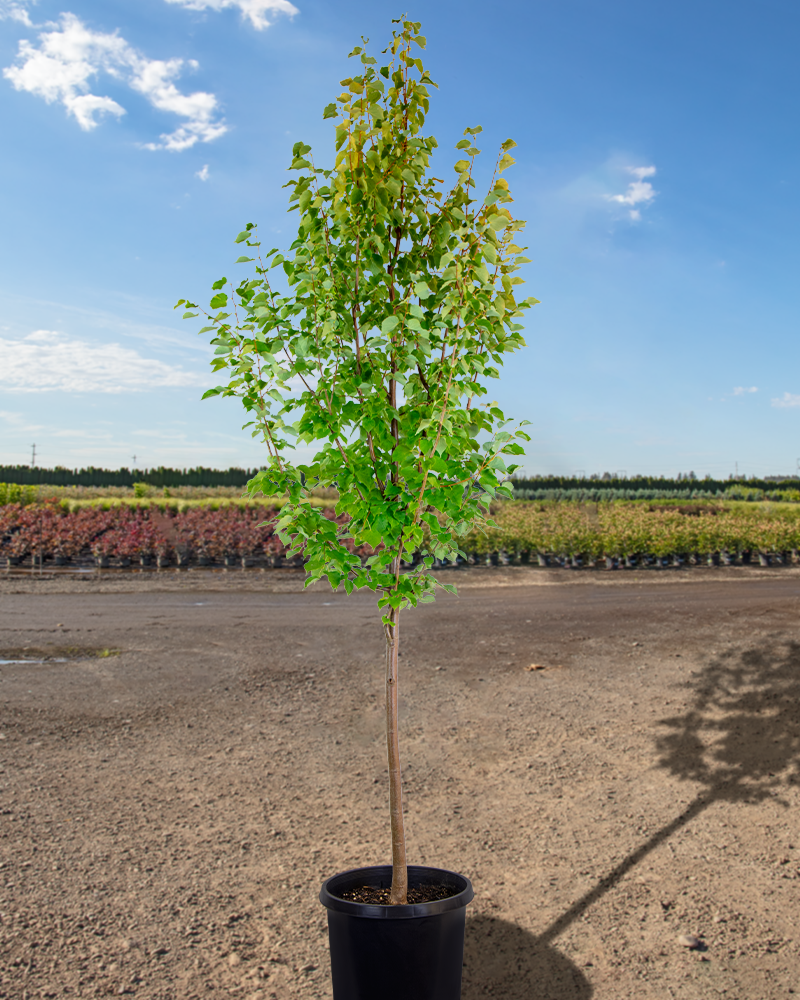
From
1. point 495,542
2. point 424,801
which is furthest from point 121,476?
point 424,801

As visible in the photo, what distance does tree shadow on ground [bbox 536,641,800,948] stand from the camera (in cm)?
455

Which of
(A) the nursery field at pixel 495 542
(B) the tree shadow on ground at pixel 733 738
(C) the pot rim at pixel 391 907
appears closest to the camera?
(C) the pot rim at pixel 391 907

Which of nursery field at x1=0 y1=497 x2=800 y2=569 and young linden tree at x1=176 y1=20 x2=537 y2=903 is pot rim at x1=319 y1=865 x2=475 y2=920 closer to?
young linden tree at x1=176 y1=20 x2=537 y2=903

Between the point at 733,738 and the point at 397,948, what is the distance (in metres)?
3.91

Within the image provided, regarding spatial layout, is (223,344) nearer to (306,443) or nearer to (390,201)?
(306,443)

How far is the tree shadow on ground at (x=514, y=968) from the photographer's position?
2.94 metres

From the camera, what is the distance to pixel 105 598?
11.5 meters

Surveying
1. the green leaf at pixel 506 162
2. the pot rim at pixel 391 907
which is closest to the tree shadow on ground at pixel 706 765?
the pot rim at pixel 391 907

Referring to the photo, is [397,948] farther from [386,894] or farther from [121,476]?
[121,476]

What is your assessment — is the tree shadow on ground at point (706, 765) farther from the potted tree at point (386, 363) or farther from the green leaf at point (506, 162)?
the green leaf at point (506, 162)

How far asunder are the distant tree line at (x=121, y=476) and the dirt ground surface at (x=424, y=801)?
35.5 metres

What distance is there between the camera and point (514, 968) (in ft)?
10.1

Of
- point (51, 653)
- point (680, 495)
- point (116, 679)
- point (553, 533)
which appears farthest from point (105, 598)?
point (680, 495)

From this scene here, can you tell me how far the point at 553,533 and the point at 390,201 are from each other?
42.3 ft
